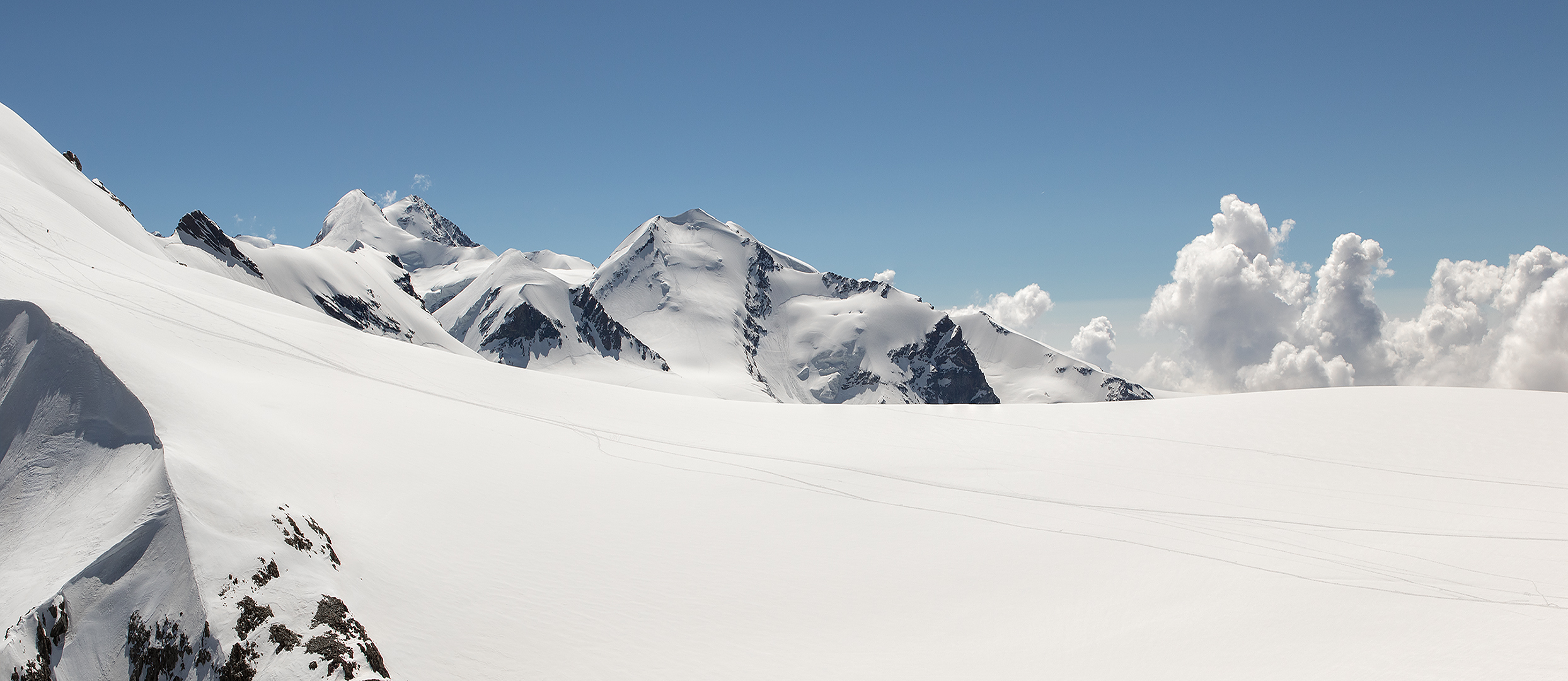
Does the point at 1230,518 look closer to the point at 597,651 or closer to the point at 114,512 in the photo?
the point at 597,651

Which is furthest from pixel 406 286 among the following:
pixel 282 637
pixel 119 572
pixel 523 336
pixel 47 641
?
pixel 282 637

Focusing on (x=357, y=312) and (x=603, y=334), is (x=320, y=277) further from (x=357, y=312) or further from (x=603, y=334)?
(x=603, y=334)

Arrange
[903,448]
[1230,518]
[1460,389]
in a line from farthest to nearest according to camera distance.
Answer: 1. [1460,389]
2. [903,448]
3. [1230,518]

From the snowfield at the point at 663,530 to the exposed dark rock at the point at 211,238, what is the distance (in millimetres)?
74185

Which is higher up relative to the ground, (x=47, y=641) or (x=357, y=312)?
(x=357, y=312)

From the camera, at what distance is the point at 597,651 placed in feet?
44.9

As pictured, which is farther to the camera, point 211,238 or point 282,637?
point 211,238

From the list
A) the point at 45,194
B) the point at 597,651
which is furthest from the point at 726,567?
the point at 45,194

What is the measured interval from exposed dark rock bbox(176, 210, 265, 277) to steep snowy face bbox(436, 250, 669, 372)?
6890cm

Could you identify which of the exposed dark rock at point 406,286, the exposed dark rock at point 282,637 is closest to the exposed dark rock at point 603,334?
the exposed dark rock at point 406,286

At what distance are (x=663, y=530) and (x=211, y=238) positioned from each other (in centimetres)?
10825

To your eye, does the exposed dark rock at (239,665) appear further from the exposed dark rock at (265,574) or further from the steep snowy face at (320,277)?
the steep snowy face at (320,277)

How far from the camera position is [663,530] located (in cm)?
1977

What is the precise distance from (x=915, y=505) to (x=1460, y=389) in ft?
99.4
